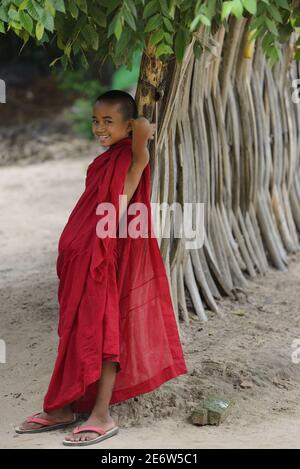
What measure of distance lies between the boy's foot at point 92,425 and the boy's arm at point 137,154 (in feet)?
2.76

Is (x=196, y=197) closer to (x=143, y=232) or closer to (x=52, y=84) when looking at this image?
(x=143, y=232)

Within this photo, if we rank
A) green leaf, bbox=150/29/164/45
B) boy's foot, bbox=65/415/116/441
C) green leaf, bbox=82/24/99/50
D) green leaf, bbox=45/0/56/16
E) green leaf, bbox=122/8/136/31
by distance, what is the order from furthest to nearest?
boy's foot, bbox=65/415/116/441, green leaf, bbox=82/24/99/50, green leaf, bbox=150/29/164/45, green leaf, bbox=45/0/56/16, green leaf, bbox=122/8/136/31

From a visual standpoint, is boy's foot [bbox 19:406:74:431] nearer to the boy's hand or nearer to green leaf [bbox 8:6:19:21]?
the boy's hand

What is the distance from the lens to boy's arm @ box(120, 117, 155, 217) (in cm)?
346

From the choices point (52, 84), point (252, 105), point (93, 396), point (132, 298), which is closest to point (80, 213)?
point (132, 298)

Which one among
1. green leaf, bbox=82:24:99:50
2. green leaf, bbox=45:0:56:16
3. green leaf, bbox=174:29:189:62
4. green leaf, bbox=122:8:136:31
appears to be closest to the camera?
green leaf, bbox=122:8:136:31

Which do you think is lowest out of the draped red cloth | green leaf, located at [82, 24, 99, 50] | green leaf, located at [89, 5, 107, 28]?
the draped red cloth

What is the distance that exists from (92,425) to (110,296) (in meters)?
0.53

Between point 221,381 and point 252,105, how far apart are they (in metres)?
2.15

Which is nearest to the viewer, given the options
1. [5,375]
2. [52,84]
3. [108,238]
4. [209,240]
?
[108,238]

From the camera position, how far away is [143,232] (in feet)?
11.7

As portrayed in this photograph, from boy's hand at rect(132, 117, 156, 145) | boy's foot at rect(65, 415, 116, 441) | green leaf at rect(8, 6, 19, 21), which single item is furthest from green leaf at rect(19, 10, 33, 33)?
boy's foot at rect(65, 415, 116, 441)

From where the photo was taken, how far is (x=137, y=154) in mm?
3455

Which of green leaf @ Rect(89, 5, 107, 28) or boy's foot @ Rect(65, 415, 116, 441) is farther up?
green leaf @ Rect(89, 5, 107, 28)
